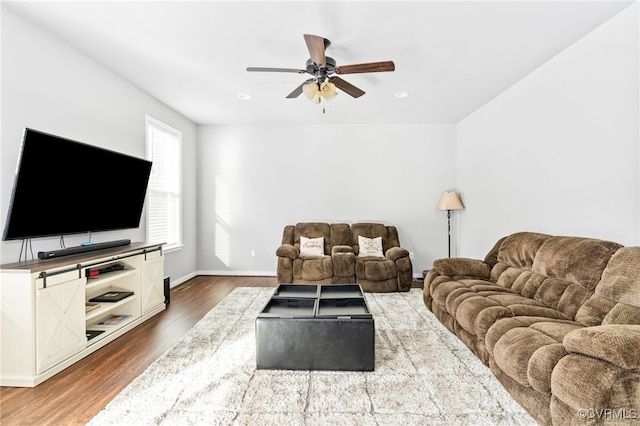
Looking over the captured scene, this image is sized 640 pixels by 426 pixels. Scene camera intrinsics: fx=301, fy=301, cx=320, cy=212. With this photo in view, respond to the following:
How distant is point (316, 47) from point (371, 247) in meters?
3.16

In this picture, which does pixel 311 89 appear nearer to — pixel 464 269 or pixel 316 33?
pixel 316 33

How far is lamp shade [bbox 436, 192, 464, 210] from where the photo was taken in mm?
4816

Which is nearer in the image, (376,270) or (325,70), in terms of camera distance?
(325,70)

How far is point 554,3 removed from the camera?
85.7 inches

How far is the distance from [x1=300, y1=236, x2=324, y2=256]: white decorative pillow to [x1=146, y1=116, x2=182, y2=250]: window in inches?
77.1

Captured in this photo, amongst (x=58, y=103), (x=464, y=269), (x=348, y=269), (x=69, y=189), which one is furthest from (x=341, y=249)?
(x=58, y=103)

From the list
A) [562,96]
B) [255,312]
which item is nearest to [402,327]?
[255,312]

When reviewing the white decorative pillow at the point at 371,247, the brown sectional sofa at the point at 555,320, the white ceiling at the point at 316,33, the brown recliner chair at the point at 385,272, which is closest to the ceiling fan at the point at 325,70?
the white ceiling at the point at 316,33

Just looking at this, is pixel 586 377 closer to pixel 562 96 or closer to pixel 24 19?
pixel 562 96

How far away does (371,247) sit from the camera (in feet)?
15.5

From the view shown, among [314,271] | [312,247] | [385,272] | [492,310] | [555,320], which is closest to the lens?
[555,320]

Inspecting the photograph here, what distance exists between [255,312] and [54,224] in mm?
2035

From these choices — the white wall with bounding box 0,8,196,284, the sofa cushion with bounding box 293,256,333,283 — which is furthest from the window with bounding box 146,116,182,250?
the sofa cushion with bounding box 293,256,333,283

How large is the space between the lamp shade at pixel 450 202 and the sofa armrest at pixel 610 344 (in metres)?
3.51
